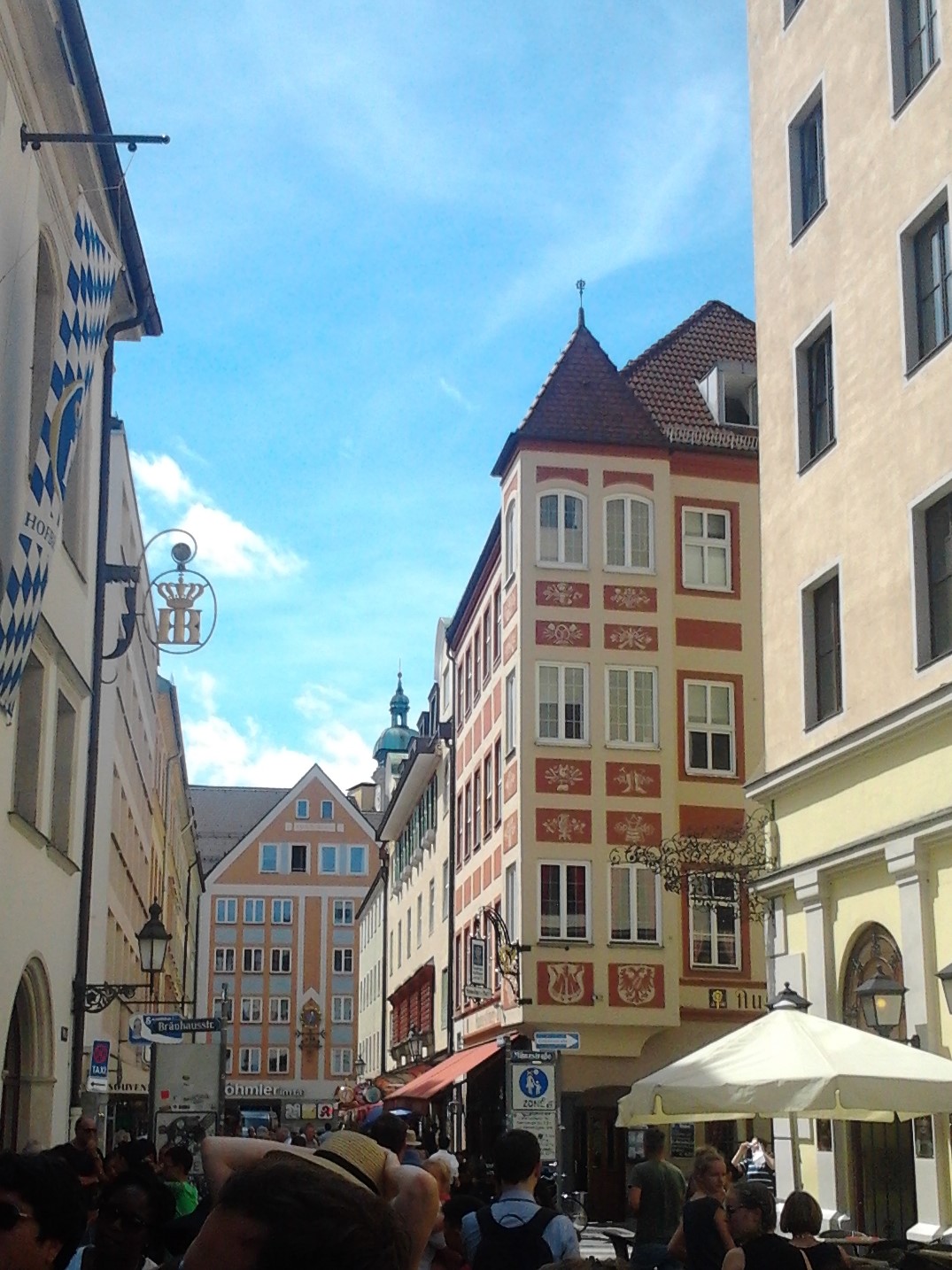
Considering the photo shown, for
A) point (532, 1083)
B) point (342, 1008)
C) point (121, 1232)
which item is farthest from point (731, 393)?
point (342, 1008)

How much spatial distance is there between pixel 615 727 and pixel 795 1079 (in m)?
23.1

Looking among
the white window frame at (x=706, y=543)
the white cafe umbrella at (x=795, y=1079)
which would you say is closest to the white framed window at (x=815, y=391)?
the white cafe umbrella at (x=795, y=1079)

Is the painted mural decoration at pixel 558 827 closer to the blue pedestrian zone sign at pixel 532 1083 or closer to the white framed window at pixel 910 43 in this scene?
the blue pedestrian zone sign at pixel 532 1083

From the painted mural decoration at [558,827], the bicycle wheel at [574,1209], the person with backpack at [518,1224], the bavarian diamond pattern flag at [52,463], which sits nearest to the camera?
the person with backpack at [518,1224]

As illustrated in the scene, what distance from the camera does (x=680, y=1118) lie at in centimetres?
1315

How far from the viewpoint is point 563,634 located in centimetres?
3516

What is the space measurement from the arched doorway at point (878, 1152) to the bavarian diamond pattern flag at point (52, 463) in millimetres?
9247

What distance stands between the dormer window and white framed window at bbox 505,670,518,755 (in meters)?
7.47

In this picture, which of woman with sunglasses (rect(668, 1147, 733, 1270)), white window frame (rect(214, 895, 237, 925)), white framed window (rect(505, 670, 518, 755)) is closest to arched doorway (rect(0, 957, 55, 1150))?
woman with sunglasses (rect(668, 1147, 733, 1270))

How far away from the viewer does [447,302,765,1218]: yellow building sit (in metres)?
33.9

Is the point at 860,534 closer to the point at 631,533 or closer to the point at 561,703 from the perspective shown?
the point at 561,703

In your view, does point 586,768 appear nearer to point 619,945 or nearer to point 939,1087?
point 619,945

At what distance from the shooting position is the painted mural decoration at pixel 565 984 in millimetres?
33656

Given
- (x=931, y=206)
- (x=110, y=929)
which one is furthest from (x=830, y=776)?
(x=110, y=929)
